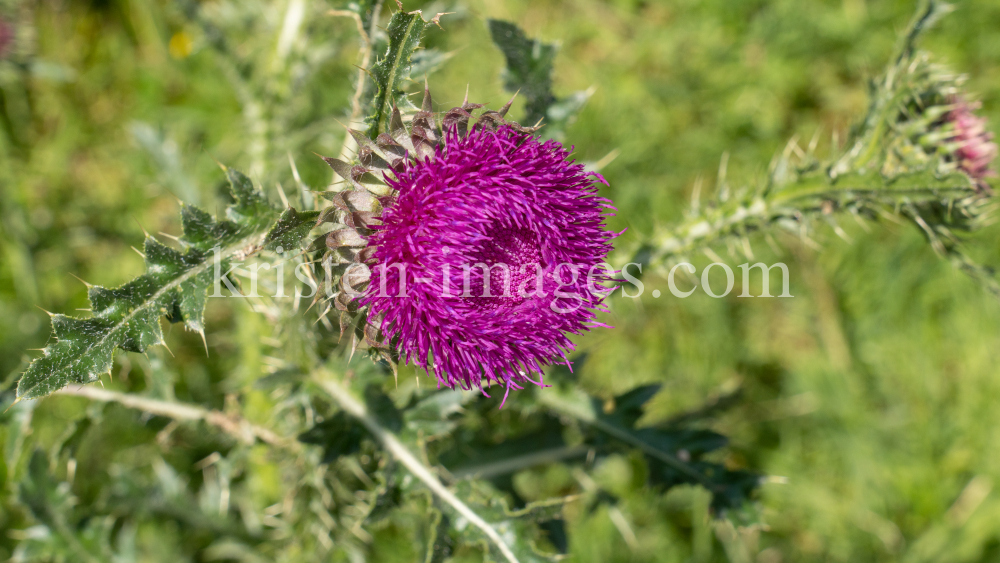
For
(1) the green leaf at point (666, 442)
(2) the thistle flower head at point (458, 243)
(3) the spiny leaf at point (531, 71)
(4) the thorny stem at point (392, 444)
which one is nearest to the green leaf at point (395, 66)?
(2) the thistle flower head at point (458, 243)

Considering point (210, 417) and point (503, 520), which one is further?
point (210, 417)

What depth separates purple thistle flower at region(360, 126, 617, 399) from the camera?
7.06ft

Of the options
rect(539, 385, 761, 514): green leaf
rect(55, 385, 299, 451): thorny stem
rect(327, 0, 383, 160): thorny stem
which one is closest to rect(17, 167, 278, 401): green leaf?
rect(327, 0, 383, 160): thorny stem

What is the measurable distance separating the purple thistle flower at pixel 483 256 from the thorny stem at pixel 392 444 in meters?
0.78

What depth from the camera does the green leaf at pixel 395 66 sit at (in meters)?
2.15

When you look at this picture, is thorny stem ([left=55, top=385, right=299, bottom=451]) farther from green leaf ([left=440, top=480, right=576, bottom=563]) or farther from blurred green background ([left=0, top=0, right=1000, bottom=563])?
blurred green background ([left=0, top=0, right=1000, bottom=563])

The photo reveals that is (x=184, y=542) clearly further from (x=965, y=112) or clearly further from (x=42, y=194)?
(x=965, y=112)

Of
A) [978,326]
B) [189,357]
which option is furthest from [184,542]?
[978,326]

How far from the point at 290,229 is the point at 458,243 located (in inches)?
23.0

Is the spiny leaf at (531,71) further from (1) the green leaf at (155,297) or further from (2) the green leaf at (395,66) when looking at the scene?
(1) the green leaf at (155,297)

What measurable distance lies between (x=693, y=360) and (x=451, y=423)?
3.12 m

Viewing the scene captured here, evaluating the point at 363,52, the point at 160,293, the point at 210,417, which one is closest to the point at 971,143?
the point at 363,52

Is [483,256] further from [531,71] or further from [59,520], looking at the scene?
[59,520]

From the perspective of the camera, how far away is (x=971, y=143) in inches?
120
